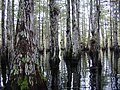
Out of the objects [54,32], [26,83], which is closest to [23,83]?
[26,83]

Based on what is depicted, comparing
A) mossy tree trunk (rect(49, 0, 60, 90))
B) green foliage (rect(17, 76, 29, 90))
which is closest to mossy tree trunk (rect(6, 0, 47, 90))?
green foliage (rect(17, 76, 29, 90))

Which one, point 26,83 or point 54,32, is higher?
point 54,32

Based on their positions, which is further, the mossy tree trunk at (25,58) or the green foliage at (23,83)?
the mossy tree trunk at (25,58)

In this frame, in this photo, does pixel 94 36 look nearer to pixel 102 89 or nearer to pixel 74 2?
pixel 74 2

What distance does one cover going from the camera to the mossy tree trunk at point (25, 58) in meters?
6.71

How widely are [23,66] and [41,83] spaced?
55cm

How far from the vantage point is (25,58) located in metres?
6.91

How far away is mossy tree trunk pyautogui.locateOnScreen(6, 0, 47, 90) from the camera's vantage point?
6711 millimetres

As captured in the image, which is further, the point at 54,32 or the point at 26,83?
the point at 54,32

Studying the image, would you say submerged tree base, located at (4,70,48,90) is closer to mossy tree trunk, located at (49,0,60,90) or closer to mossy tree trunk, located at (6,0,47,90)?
mossy tree trunk, located at (6,0,47,90)

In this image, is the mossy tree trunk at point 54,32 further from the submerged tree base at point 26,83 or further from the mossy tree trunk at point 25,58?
the submerged tree base at point 26,83

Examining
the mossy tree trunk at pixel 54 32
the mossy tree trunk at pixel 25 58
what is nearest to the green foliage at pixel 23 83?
the mossy tree trunk at pixel 25 58

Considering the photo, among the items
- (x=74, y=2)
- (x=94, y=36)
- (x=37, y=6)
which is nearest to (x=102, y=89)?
(x=94, y=36)

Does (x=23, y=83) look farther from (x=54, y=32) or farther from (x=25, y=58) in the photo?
(x=54, y=32)
